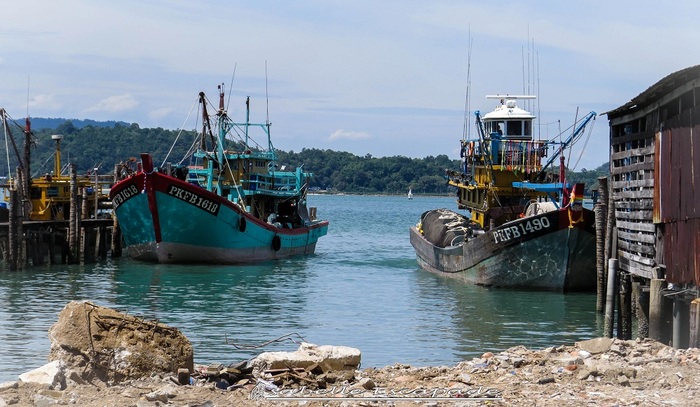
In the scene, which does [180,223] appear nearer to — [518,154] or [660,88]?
[518,154]

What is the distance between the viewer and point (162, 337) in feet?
43.8

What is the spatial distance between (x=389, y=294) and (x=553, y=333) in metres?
9.73

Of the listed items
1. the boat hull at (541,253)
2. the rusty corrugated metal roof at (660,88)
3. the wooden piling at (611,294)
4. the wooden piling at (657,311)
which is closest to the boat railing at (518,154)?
the boat hull at (541,253)

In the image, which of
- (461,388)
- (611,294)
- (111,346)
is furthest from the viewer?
(611,294)

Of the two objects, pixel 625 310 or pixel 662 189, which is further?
pixel 625 310

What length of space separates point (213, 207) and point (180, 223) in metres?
1.36

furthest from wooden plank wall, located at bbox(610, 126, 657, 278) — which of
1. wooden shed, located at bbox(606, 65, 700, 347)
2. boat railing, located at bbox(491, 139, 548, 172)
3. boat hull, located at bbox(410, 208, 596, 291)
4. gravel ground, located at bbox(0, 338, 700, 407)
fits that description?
boat railing, located at bbox(491, 139, 548, 172)

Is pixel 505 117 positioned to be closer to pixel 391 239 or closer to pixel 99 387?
pixel 99 387

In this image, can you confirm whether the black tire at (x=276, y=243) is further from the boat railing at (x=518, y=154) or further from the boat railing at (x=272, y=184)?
the boat railing at (x=518, y=154)

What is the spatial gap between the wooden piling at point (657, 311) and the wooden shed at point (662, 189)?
42mm

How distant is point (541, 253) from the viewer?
95.7ft

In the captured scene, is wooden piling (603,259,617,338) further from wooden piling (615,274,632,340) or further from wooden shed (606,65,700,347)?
wooden shed (606,65,700,347)

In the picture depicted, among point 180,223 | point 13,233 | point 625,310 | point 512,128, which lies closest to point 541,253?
point 512,128

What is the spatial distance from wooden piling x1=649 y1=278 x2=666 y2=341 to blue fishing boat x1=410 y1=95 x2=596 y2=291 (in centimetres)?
1190
